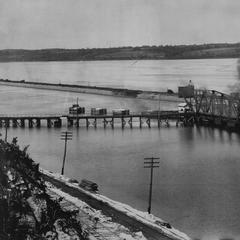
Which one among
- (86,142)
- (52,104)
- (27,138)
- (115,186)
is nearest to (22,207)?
(115,186)

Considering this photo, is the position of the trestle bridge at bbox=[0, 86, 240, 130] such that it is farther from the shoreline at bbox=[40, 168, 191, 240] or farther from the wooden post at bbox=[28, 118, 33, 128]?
the shoreline at bbox=[40, 168, 191, 240]

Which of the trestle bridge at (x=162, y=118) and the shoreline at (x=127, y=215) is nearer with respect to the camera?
the shoreline at (x=127, y=215)

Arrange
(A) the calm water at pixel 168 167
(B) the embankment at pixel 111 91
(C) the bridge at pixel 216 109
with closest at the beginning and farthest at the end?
(A) the calm water at pixel 168 167 → (C) the bridge at pixel 216 109 → (B) the embankment at pixel 111 91

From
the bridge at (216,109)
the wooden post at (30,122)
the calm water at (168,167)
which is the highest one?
the bridge at (216,109)

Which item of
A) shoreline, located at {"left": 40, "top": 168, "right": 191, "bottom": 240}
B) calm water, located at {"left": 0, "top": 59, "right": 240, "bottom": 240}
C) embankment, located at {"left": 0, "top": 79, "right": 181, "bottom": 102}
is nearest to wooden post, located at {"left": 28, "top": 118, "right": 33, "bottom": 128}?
calm water, located at {"left": 0, "top": 59, "right": 240, "bottom": 240}

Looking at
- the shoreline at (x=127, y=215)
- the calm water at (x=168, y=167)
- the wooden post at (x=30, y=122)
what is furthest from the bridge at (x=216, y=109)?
the shoreline at (x=127, y=215)

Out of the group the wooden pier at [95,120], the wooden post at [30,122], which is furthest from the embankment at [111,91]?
the wooden post at [30,122]

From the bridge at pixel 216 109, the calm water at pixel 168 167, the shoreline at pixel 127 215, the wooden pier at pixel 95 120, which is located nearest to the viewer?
the shoreline at pixel 127 215

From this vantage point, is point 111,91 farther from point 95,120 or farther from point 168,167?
point 168,167

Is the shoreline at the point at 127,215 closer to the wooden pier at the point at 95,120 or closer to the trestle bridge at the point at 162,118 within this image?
the wooden pier at the point at 95,120

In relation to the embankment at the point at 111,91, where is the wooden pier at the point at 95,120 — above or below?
below

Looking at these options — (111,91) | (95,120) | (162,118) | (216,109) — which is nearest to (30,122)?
(95,120)
